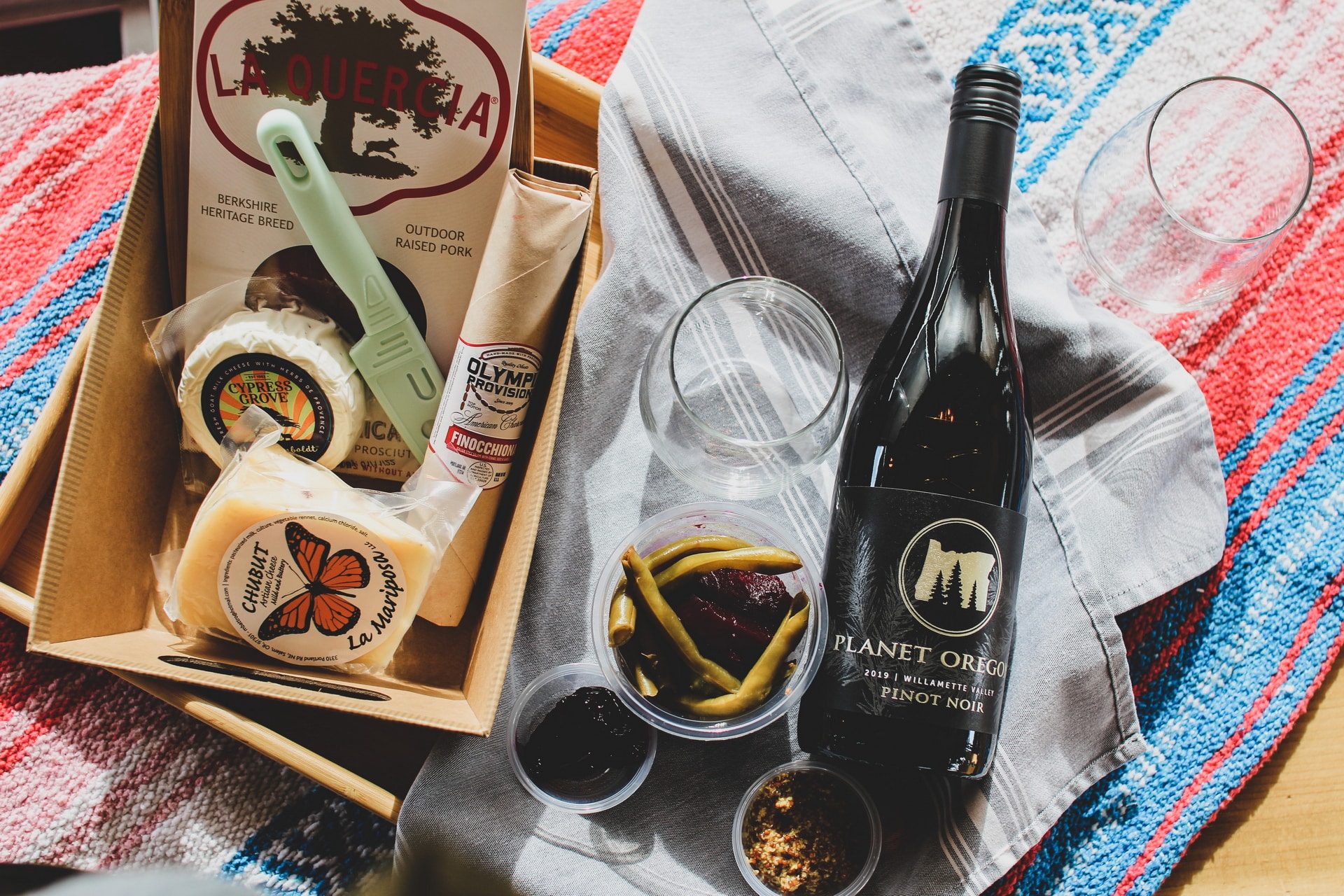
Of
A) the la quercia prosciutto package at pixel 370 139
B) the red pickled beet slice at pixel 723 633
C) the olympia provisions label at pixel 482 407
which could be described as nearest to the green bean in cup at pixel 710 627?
the red pickled beet slice at pixel 723 633

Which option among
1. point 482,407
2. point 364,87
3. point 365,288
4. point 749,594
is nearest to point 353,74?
point 364,87

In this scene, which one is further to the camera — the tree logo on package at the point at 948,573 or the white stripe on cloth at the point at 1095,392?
the white stripe on cloth at the point at 1095,392

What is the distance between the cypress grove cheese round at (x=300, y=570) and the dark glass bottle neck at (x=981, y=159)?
453 millimetres

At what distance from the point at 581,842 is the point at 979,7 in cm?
79

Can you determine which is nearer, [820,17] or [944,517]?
[944,517]

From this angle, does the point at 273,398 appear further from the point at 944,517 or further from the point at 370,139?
the point at 944,517

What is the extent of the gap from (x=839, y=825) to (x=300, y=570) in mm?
442

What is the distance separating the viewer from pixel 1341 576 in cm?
74

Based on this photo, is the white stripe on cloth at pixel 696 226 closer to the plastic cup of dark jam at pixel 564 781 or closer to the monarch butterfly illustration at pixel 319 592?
the plastic cup of dark jam at pixel 564 781

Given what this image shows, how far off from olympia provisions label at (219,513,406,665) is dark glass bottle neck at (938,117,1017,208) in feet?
1.56

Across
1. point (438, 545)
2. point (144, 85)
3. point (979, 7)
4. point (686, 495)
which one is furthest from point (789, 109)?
point (144, 85)

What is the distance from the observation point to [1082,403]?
28.4 inches

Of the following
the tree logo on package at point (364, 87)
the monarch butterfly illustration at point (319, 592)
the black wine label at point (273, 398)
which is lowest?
the monarch butterfly illustration at point (319, 592)

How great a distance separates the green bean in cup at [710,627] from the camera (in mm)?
605
